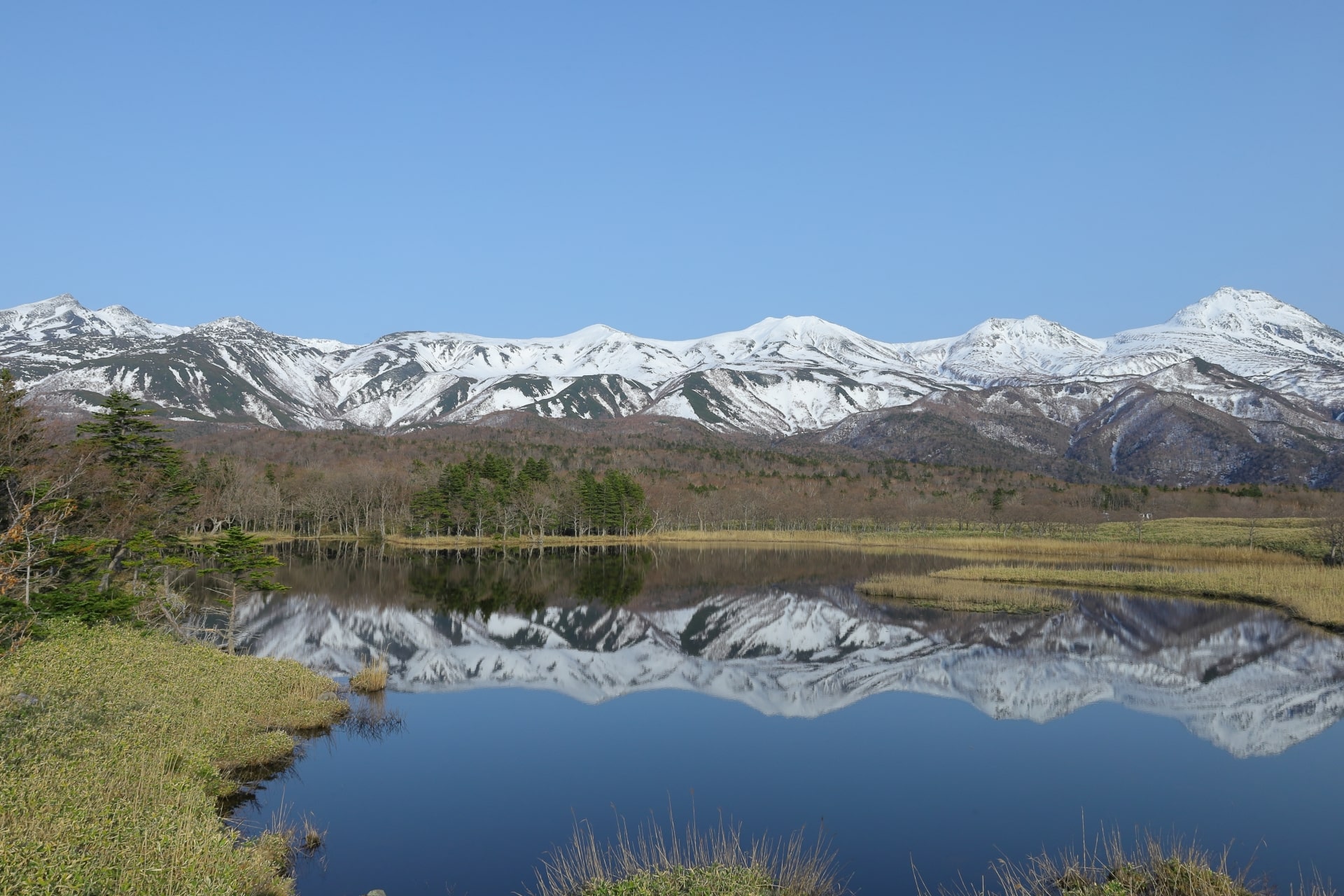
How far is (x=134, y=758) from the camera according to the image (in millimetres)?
16406

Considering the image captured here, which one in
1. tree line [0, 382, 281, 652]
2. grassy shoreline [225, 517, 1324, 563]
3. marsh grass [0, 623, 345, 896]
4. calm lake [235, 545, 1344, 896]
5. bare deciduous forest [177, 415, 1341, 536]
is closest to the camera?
marsh grass [0, 623, 345, 896]

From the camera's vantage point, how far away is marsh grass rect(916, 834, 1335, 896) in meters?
13.5

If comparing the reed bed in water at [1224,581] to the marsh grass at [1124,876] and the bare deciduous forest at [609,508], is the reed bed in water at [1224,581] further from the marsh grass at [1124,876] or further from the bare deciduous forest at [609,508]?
the bare deciduous forest at [609,508]

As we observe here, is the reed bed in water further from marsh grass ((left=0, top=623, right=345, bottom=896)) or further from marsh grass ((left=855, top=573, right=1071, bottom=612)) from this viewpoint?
marsh grass ((left=0, top=623, right=345, bottom=896))

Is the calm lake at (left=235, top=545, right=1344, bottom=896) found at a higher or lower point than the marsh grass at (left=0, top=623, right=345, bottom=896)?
lower

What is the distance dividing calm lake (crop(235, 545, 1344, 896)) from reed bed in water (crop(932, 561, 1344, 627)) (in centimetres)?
255

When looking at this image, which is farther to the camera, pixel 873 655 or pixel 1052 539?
pixel 1052 539

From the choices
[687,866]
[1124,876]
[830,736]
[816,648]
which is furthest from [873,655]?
[687,866]

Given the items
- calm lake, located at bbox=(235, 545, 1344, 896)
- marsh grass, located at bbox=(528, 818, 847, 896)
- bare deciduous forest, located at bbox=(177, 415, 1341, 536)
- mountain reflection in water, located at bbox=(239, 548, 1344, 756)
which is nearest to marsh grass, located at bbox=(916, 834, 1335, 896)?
calm lake, located at bbox=(235, 545, 1344, 896)

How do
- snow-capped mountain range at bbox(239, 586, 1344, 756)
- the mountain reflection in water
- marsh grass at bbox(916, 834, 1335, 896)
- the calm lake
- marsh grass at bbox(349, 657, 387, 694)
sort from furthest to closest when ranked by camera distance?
marsh grass at bbox(349, 657, 387, 694), the mountain reflection in water, snow-capped mountain range at bbox(239, 586, 1344, 756), the calm lake, marsh grass at bbox(916, 834, 1335, 896)

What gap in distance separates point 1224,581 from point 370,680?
56.1m

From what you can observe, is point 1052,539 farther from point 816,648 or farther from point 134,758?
point 134,758

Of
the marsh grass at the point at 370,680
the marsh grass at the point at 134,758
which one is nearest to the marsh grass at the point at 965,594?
the marsh grass at the point at 370,680

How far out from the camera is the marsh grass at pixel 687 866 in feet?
42.2
